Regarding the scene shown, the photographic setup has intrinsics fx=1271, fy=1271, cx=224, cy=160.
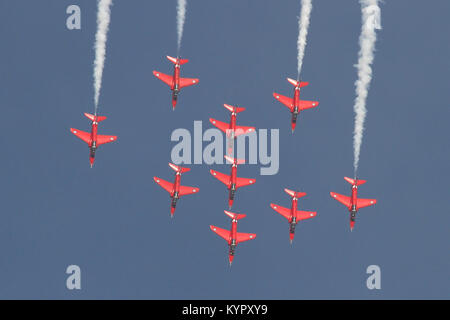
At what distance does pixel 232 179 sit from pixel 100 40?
14674 millimetres

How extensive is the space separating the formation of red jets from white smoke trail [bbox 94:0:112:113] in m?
4.81

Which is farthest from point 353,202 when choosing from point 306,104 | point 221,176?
point 221,176

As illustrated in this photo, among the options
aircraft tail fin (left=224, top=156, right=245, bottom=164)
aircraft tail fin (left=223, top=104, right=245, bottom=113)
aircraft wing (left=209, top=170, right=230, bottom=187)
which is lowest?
aircraft wing (left=209, top=170, right=230, bottom=187)

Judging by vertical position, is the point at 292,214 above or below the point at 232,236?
above

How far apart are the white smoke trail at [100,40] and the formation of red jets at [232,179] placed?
15.8ft

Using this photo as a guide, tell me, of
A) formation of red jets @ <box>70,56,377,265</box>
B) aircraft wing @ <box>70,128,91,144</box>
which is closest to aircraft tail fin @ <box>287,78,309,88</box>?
formation of red jets @ <box>70,56,377,265</box>

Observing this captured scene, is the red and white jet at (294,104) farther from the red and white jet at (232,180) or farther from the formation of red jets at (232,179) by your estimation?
the red and white jet at (232,180)

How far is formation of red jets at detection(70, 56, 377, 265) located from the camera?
92500mm

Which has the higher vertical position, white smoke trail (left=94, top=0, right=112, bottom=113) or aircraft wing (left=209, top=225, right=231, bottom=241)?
white smoke trail (left=94, top=0, right=112, bottom=113)

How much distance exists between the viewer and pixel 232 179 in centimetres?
9375

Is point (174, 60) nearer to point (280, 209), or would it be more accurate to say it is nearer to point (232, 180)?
point (232, 180)

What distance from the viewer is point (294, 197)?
9250cm

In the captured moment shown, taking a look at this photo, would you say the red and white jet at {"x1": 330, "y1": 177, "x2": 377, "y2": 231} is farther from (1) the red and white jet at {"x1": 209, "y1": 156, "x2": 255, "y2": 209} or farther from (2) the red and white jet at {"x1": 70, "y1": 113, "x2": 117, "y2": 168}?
(2) the red and white jet at {"x1": 70, "y1": 113, "x2": 117, "y2": 168}

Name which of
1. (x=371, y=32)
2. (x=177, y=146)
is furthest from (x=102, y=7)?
(x=371, y=32)
